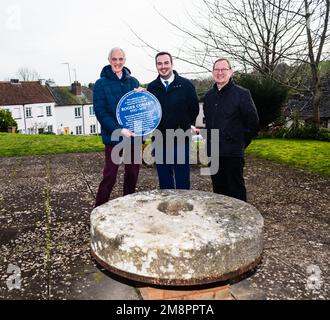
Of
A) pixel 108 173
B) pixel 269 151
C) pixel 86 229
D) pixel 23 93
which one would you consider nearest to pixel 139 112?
pixel 108 173

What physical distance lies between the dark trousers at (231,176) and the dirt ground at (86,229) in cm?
53

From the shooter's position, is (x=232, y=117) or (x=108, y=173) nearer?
(x=232, y=117)

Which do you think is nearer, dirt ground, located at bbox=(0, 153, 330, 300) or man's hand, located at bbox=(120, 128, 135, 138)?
dirt ground, located at bbox=(0, 153, 330, 300)

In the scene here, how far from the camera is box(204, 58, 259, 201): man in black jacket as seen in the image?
386 cm

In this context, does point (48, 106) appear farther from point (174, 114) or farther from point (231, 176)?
point (231, 176)

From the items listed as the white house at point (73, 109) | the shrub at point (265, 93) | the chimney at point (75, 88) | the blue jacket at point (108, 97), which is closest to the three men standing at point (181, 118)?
the blue jacket at point (108, 97)

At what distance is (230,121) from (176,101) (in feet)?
2.41

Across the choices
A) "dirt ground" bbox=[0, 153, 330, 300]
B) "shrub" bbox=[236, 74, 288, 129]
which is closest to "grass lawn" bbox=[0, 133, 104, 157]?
"dirt ground" bbox=[0, 153, 330, 300]

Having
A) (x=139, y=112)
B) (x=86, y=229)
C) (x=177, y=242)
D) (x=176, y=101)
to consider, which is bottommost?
(x=86, y=229)

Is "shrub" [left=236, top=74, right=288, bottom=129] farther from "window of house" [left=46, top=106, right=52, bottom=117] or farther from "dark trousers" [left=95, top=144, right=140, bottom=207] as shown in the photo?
"window of house" [left=46, top=106, right=52, bottom=117]

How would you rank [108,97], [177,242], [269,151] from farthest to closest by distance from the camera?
[269,151] < [108,97] < [177,242]

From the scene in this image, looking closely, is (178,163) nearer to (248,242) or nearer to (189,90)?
(189,90)

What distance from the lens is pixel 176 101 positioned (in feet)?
13.9

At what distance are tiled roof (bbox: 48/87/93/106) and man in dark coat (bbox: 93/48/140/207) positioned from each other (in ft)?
134
